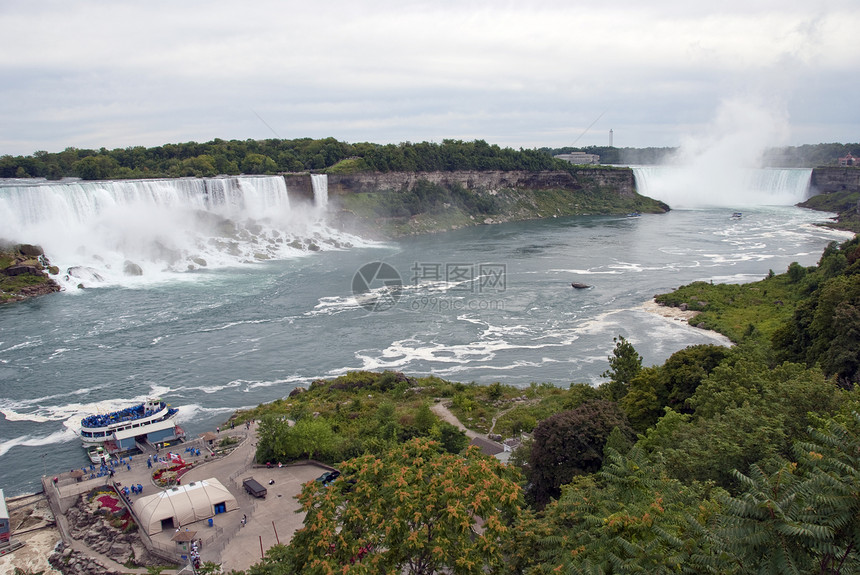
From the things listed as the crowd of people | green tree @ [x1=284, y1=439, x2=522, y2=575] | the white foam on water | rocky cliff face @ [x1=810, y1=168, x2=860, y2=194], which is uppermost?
rocky cliff face @ [x1=810, y1=168, x2=860, y2=194]

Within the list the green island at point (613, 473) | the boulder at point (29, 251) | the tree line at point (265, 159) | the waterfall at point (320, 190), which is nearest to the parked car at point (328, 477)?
the green island at point (613, 473)

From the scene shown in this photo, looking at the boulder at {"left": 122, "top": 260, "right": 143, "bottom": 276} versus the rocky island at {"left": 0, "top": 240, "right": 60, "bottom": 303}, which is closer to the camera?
the rocky island at {"left": 0, "top": 240, "right": 60, "bottom": 303}

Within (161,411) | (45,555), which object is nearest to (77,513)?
(45,555)

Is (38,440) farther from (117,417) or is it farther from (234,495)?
(234,495)

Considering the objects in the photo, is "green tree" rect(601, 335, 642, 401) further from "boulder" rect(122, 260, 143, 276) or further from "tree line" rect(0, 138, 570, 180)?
"tree line" rect(0, 138, 570, 180)

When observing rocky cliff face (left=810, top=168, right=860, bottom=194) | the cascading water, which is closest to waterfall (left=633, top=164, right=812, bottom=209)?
rocky cliff face (left=810, top=168, right=860, bottom=194)

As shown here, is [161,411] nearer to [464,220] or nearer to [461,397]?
[461,397]

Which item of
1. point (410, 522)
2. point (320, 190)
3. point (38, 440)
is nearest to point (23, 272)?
point (38, 440)
